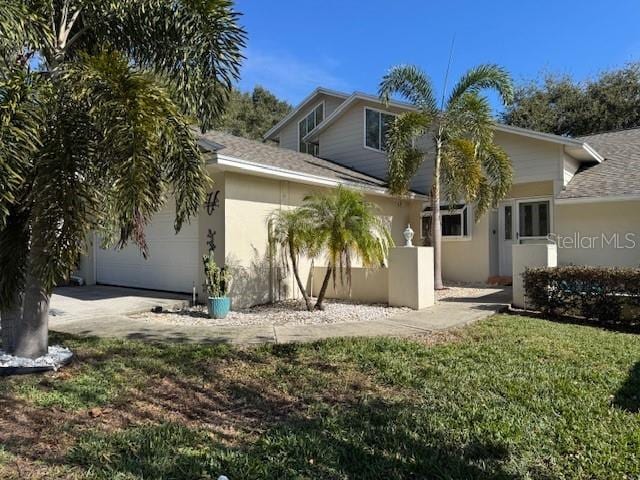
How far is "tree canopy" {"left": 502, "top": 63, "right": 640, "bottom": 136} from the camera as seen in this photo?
25.4 metres

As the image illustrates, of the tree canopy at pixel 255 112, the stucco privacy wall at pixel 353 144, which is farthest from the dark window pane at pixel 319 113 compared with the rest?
the tree canopy at pixel 255 112

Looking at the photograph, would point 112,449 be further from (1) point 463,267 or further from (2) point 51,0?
(1) point 463,267

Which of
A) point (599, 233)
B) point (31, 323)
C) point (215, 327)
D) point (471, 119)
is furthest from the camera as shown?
point (599, 233)

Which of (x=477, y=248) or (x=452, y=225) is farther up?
(x=452, y=225)

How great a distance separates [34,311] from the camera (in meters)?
5.27

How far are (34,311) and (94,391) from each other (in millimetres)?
1448

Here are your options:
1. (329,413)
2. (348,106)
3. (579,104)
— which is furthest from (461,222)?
(579,104)

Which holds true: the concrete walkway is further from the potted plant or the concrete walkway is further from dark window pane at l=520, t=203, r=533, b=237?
dark window pane at l=520, t=203, r=533, b=237

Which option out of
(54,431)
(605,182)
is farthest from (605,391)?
(605,182)

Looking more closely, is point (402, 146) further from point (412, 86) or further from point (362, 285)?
point (362, 285)

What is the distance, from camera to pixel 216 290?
8820 millimetres

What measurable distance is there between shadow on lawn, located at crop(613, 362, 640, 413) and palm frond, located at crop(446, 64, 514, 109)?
9.26 meters

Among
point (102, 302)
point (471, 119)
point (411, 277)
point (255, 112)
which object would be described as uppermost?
point (255, 112)

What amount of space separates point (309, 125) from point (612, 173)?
41.4ft
